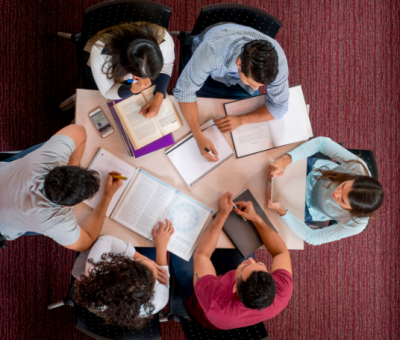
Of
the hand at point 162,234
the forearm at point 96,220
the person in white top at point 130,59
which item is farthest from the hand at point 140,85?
the hand at point 162,234

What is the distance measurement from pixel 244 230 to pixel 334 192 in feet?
1.58

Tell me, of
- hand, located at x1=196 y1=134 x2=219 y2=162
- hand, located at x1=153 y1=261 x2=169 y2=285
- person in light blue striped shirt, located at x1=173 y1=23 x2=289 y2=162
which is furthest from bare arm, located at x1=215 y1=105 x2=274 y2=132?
hand, located at x1=153 y1=261 x2=169 y2=285

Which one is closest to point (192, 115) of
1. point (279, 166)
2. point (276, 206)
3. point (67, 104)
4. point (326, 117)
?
point (279, 166)

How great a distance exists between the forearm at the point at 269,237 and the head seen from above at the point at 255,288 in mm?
172

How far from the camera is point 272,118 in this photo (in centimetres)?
145

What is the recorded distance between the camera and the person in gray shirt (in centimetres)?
109

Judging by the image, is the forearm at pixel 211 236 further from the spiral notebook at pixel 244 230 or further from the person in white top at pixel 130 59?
the person in white top at pixel 130 59

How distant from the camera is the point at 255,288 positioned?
1204 millimetres

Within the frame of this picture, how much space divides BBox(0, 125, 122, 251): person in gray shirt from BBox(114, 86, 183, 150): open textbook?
23 centimetres

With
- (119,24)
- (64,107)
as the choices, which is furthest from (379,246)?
(64,107)

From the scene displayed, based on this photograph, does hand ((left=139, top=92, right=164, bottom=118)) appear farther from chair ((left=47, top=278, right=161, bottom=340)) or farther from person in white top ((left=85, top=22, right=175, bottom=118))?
chair ((left=47, top=278, right=161, bottom=340))

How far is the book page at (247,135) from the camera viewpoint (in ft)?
4.78

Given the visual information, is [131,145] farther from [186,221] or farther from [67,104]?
[67,104]

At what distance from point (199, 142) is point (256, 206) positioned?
1.40 feet
